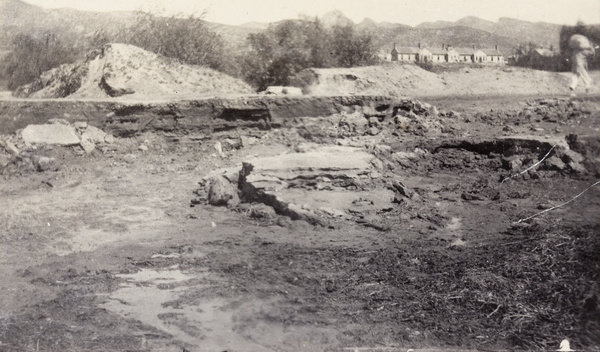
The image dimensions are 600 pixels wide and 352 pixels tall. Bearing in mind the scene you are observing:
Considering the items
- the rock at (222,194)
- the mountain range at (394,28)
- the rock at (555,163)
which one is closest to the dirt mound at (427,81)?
the rock at (222,194)

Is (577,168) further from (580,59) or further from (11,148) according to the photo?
(580,59)

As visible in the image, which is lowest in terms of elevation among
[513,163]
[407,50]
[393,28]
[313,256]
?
[313,256]

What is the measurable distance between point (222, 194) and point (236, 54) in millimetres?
9635

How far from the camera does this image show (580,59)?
629 inches

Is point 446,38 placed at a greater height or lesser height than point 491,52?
greater

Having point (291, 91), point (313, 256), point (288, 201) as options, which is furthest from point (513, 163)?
point (291, 91)

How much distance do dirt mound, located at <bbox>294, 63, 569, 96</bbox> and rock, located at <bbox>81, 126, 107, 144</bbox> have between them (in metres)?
5.02

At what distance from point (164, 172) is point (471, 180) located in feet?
17.6

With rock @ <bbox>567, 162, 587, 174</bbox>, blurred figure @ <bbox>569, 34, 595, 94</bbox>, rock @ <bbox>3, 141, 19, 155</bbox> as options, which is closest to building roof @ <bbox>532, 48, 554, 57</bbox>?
blurred figure @ <bbox>569, 34, 595, 94</bbox>

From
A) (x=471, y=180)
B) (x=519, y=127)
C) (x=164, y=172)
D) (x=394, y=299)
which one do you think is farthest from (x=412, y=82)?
(x=394, y=299)

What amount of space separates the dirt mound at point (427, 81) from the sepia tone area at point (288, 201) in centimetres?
8

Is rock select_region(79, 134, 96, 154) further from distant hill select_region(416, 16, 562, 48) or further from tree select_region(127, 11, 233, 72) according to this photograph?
distant hill select_region(416, 16, 562, 48)

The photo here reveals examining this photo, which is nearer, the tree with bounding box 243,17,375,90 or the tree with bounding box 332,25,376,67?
the tree with bounding box 243,17,375,90

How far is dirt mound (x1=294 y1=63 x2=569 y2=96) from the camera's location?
1317 cm
